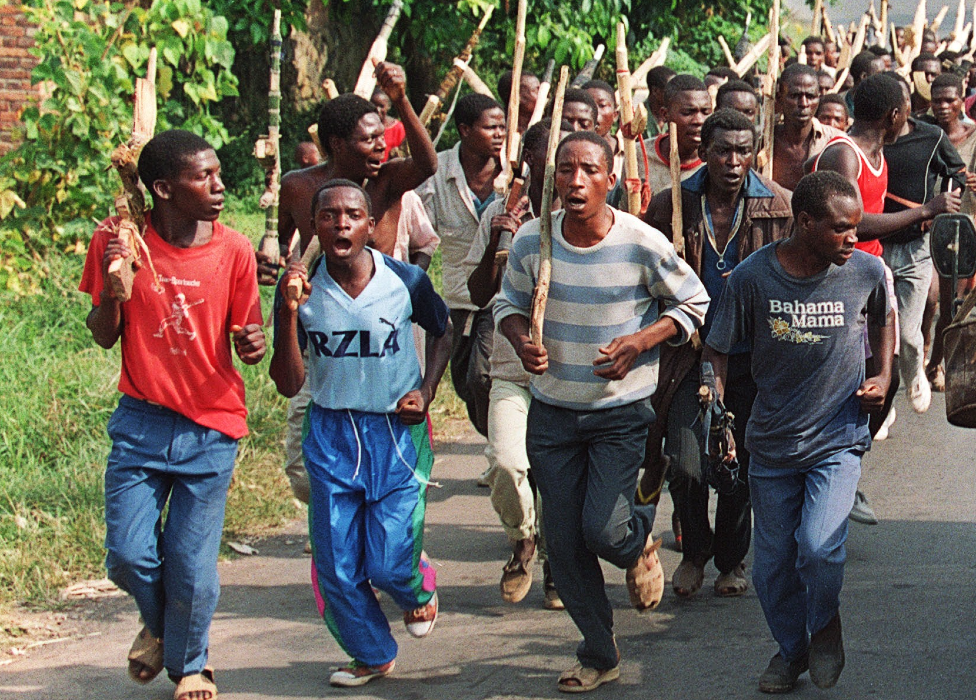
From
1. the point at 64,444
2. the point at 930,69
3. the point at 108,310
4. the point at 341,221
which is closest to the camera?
the point at 108,310

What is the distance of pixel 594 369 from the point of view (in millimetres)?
4879

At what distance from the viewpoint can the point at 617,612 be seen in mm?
5812

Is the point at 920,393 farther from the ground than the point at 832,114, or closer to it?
closer to it

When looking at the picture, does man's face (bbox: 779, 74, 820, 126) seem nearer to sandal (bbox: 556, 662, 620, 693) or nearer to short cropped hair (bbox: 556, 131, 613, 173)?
short cropped hair (bbox: 556, 131, 613, 173)

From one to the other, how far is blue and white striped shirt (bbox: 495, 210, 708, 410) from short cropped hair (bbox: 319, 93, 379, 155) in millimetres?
1173

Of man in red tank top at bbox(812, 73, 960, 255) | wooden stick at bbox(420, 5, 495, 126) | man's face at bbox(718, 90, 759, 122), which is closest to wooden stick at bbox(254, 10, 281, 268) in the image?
wooden stick at bbox(420, 5, 495, 126)

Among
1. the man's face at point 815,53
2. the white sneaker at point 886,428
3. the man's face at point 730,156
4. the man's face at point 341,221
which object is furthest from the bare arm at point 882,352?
the man's face at point 815,53

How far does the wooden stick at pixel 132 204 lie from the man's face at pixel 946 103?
20.1ft

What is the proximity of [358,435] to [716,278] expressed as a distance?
5.21ft

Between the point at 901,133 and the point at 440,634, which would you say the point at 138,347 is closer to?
the point at 440,634

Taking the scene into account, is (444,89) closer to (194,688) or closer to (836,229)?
(836,229)

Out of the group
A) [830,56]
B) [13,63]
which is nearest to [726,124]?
[13,63]

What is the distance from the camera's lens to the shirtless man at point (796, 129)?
24.3 feet

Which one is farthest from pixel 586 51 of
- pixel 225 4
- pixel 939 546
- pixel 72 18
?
pixel 939 546
